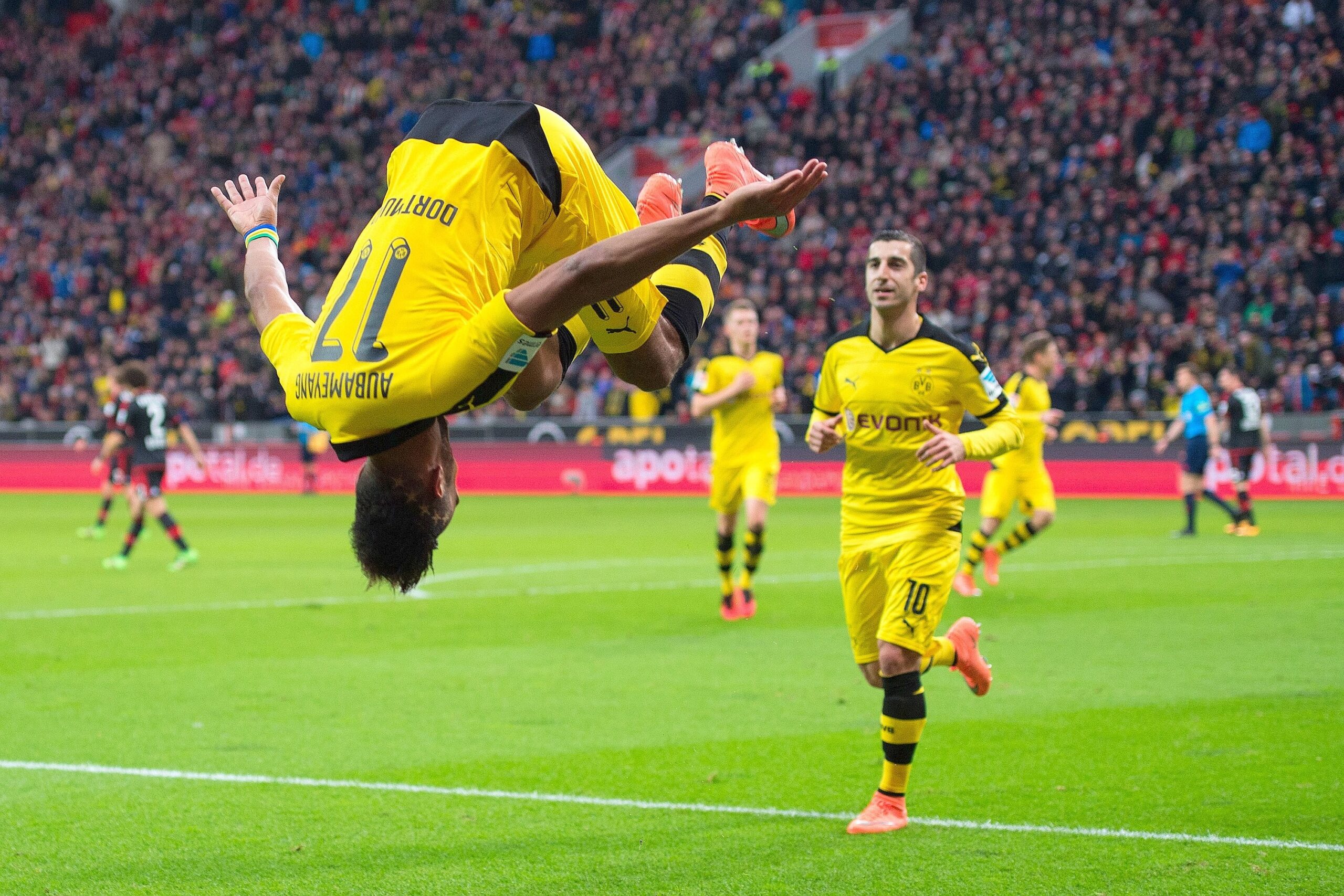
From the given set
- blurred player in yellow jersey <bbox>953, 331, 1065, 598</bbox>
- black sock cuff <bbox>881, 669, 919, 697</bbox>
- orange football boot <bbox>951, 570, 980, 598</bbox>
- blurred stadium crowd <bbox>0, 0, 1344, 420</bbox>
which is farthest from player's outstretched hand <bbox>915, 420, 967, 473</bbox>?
blurred stadium crowd <bbox>0, 0, 1344, 420</bbox>

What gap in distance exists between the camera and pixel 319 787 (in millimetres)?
6648

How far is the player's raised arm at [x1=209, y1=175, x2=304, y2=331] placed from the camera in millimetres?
5023

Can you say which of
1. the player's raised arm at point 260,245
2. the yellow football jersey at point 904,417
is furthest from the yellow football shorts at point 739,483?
the player's raised arm at point 260,245

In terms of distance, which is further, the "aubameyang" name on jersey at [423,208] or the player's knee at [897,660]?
the player's knee at [897,660]

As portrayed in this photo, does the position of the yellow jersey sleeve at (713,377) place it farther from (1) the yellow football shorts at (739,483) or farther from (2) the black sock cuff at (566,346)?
(2) the black sock cuff at (566,346)

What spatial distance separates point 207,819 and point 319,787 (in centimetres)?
64

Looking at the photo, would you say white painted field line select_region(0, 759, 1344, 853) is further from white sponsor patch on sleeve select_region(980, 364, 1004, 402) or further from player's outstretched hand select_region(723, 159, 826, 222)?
player's outstretched hand select_region(723, 159, 826, 222)

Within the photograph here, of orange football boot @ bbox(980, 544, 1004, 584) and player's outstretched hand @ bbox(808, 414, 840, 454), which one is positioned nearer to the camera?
player's outstretched hand @ bbox(808, 414, 840, 454)

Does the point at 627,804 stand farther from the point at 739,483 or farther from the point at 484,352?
the point at 739,483

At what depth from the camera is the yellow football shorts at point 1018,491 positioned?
14.6 meters

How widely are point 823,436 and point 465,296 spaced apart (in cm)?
281

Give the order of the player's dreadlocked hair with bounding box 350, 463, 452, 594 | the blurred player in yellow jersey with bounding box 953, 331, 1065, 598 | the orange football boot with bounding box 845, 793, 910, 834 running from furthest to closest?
the blurred player in yellow jersey with bounding box 953, 331, 1065, 598, the orange football boot with bounding box 845, 793, 910, 834, the player's dreadlocked hair with bounding box 350, 463, 452, 594

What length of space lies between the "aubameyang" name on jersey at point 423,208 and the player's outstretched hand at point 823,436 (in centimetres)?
266

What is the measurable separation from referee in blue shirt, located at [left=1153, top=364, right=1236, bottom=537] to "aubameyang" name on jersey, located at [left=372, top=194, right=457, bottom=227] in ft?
52.4
